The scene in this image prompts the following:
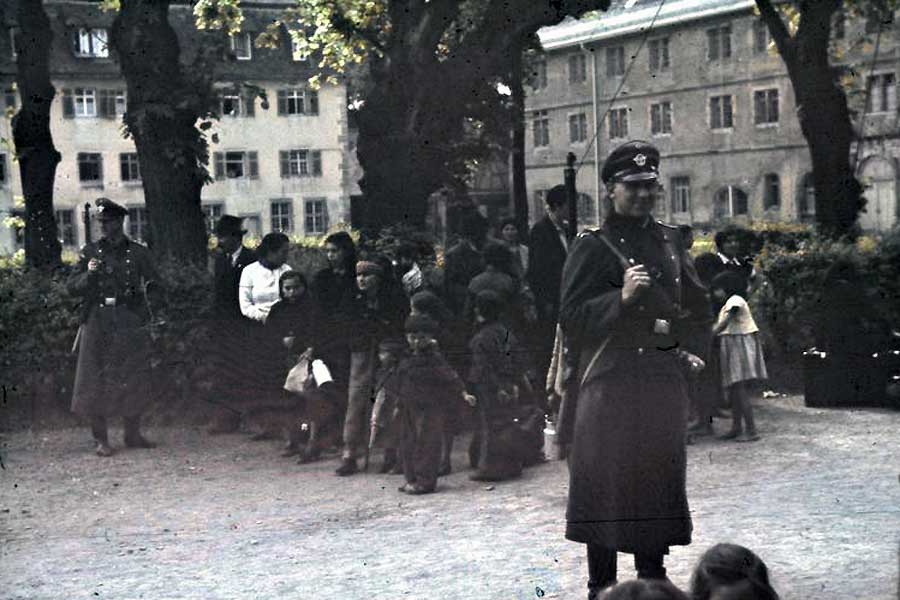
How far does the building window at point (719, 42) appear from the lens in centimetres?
993

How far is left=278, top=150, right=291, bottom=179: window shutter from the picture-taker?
1230 cm

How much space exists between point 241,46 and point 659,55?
16.3 ft

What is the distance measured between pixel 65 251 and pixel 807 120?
6550 millimetres

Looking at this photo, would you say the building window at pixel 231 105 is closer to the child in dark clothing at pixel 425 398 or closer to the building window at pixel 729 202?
the child in dark clothing at pixel 425 398

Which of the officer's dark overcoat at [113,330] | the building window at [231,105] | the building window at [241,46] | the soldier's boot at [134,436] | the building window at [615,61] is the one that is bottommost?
the soldier's boot at [134,436]

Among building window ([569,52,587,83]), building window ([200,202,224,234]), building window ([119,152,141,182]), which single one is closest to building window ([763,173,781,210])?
building window ([569,52,587,83])

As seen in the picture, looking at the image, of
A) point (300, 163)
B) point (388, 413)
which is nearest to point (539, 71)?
point (388, 413)

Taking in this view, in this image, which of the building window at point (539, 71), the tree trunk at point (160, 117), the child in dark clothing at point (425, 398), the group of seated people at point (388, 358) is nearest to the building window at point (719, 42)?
the building window at point (539, 71)

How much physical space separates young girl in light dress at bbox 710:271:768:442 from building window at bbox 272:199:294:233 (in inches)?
128

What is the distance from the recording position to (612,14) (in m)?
10.4

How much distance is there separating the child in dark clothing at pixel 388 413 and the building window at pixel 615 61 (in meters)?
2.22

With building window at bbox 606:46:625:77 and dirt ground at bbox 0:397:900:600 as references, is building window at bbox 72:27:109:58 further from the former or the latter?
building window at bbox 606:46:625:77

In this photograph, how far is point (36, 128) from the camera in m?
13.5

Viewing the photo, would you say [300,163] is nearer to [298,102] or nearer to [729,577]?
[298,102]
